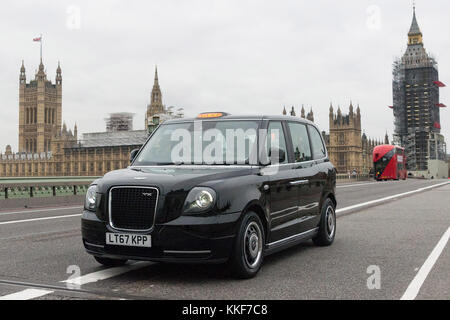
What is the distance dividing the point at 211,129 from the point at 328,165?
2.57 metres

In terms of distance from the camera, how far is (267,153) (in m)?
6.18

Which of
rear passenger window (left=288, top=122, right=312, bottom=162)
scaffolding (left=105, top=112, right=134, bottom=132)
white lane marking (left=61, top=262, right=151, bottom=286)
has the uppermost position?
scaffolding (left=105, top=112, right=134, bottom=132)

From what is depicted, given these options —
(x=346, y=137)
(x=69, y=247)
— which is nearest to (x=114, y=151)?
(x=346, y=137)

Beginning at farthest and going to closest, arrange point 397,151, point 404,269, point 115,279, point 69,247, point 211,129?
1. point 397,151
2. point 69,247
3. point 211,129
4. point 404,269
5. point 115,279

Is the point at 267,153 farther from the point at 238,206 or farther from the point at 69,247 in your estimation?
the point at 69,247

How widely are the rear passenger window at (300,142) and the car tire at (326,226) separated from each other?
37.0 inches

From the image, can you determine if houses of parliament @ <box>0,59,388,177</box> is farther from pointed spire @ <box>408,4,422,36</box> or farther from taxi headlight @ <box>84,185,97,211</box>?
taxi headlight @ <box>84,185,97,211</box>

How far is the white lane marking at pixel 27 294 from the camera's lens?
4386 mm

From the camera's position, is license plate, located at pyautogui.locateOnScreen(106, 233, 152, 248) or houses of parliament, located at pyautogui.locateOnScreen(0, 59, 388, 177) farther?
houses of parliament, located at pyautogui.locateOnScreen(0, 59, 388, 177)

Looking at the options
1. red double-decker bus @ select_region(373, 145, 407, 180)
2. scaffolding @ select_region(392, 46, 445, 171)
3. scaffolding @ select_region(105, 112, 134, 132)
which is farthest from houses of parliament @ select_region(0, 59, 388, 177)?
red double-decker bus @ select_region(373, 145, 407, 180)

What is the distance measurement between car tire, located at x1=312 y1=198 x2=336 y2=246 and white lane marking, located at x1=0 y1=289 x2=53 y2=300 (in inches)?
169

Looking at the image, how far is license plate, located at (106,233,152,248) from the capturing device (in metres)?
5.01

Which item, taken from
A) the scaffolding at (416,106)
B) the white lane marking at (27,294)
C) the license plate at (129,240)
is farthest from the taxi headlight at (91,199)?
the scaffolding at (416,106)
